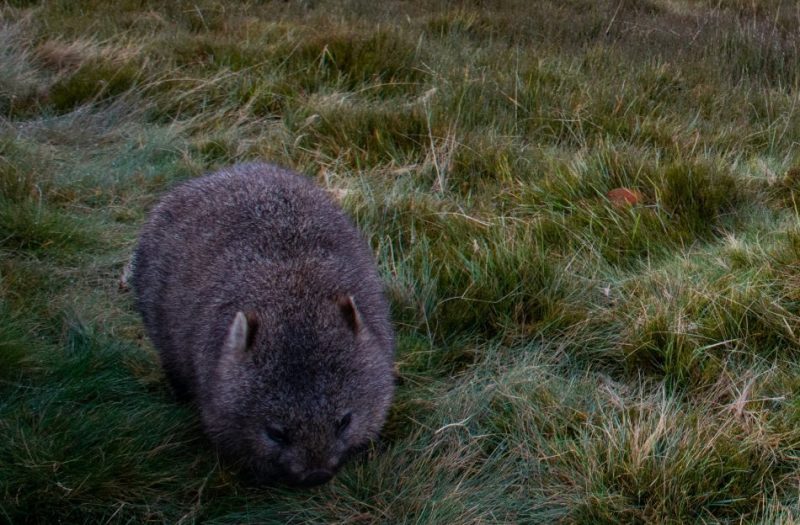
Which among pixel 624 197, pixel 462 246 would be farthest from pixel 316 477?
pixel 624 197

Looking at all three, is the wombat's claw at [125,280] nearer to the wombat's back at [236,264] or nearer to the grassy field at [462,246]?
the grassy field at [462,246]

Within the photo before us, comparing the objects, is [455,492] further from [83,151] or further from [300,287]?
[83,151]

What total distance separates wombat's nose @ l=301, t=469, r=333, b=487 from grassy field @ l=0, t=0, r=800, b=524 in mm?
108

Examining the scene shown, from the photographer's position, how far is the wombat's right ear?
3.17 meters

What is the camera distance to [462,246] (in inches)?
181

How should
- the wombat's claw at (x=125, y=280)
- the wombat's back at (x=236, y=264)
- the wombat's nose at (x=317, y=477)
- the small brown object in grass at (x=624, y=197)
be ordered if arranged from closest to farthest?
the wombat's nose at (x=317, y=477)
the wombat's back at (x=236, y=264)
the wombat's claw at (x=125, y=280)
the small brown object in grass at (x=624, y=197)

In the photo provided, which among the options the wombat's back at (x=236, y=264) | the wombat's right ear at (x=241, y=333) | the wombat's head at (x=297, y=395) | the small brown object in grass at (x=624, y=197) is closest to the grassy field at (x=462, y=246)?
the small brown object in grass at (x=624, y=197)

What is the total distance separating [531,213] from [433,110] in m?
1.37

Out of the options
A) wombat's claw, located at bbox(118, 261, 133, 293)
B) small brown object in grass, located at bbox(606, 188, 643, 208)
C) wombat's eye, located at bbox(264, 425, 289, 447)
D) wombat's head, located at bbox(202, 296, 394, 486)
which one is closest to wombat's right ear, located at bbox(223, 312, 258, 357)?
wombat's head, located at bbox(202, 296, 394, 486)

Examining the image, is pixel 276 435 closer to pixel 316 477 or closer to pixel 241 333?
pixel 316 477

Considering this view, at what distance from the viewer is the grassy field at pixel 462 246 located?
10.3 feet

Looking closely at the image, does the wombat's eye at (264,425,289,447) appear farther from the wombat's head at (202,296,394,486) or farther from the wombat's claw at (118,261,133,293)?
the wombat's claw at (118,261,133,293)

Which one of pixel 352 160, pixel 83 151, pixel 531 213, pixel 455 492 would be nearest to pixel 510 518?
pixel 455 492

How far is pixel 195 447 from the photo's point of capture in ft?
11.4
